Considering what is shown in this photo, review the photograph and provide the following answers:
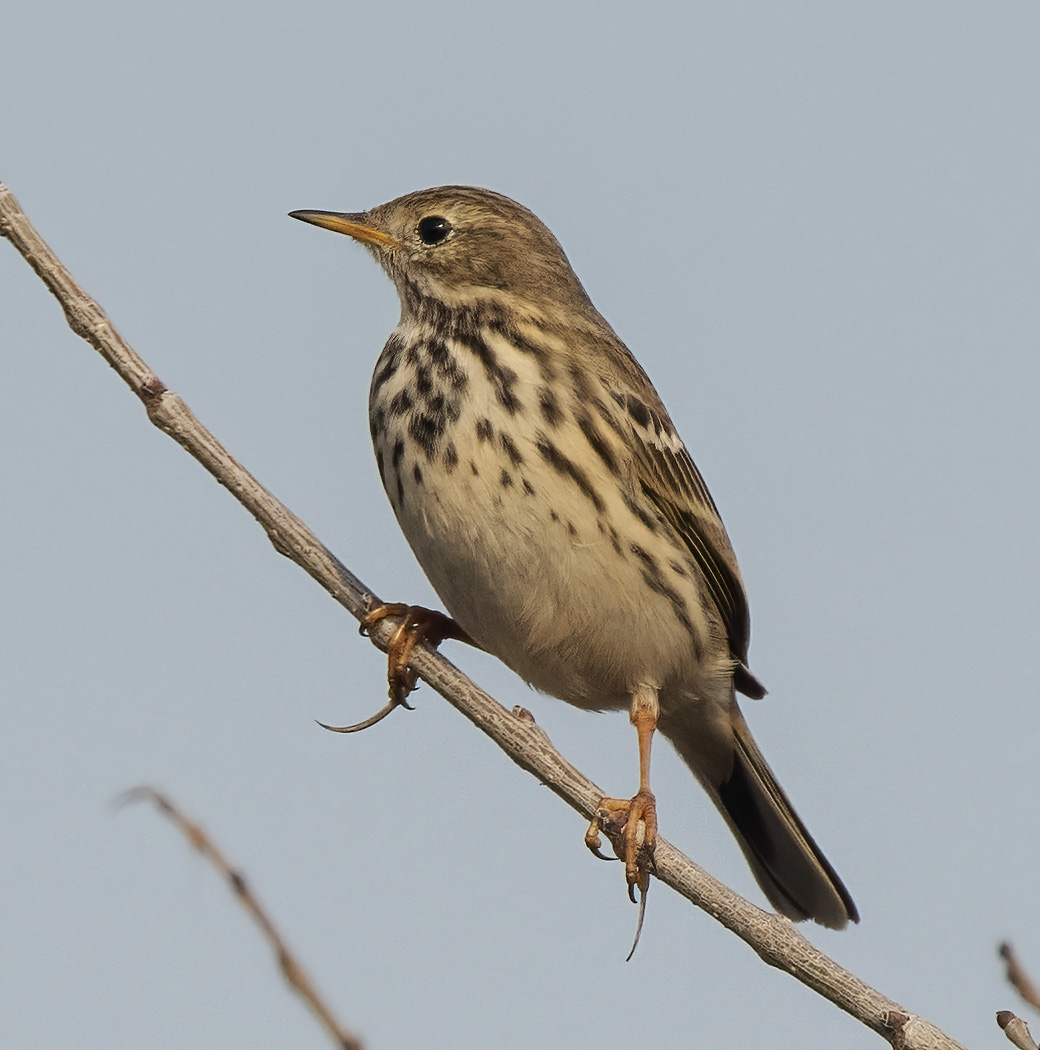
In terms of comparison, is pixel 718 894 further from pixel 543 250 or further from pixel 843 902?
pixel 543 250

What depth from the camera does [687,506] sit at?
7.54m

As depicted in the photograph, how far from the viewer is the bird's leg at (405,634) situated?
684cm

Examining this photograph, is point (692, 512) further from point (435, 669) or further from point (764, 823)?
point (435, 669)

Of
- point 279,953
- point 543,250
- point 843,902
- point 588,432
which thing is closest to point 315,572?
point 588,432

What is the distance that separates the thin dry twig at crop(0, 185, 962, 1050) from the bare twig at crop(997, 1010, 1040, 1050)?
2.31 ft

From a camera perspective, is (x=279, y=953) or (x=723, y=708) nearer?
(x=279, y=953)

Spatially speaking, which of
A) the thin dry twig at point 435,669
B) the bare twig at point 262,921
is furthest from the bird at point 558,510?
the bare twig at point 262,921

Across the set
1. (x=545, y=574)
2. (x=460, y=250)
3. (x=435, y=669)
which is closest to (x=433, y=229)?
(x=460, y=250)

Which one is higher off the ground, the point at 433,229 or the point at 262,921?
the point at 433,229

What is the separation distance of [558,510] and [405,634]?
925 mm

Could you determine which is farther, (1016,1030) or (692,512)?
(692,512)

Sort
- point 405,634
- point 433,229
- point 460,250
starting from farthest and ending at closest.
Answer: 1. point 433,229
2. point 460,250
3. point 405,634

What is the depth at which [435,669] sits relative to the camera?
5.74 m

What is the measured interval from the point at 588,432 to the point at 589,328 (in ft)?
3.05
